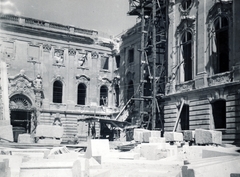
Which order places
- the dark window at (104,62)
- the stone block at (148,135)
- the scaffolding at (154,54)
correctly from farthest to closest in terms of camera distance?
the dark window at (104,62) < the scaffolding at (154,54) < the stone block at (148,135)

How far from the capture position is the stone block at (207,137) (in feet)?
44.8

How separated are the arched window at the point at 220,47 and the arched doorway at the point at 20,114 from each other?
18.7 metres

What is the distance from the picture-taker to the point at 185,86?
2173 cm

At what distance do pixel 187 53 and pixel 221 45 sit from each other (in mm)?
3065

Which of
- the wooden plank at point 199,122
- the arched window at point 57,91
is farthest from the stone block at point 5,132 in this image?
the arched window at point 57,91

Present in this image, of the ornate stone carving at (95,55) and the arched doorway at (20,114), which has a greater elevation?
the ornate stone carving at (95,55)

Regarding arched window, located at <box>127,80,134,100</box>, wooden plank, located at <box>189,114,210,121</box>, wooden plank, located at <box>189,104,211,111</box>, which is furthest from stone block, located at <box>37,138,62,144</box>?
arched window, located at <box>127,80,134,100</box>

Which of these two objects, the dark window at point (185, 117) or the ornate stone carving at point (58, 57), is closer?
the dark window at point (185, 117)

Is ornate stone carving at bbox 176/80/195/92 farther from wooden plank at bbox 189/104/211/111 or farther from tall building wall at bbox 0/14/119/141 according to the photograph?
tall building wall at bbox 0/14/119/141

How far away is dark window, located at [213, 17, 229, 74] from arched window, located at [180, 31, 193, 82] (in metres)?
2.44

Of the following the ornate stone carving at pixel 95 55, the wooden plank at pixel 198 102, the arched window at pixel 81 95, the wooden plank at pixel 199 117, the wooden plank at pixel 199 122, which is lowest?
the wooden plank at pixel 199 122

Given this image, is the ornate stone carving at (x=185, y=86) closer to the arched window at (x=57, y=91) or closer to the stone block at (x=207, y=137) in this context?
the stone block at (x=207, y=137)

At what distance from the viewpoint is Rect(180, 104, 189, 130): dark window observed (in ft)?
71.0

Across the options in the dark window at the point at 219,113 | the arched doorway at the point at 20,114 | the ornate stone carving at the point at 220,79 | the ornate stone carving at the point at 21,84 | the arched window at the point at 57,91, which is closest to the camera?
the ornate stone carving at the point at 220,79
